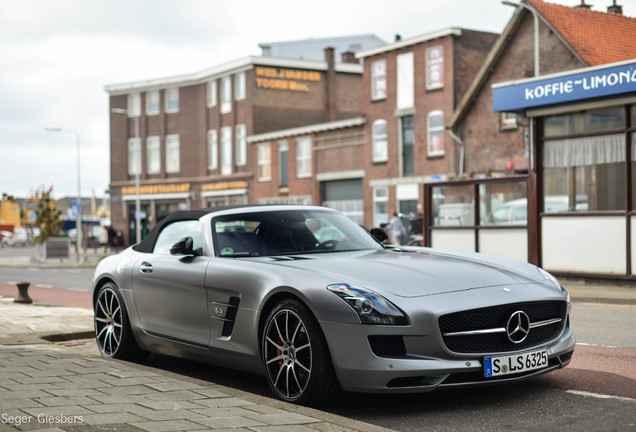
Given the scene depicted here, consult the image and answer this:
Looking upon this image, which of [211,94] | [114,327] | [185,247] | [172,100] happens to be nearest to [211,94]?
[211,94]

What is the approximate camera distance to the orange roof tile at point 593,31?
22.9 m

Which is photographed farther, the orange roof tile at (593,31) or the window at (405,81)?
the window at (405,81)

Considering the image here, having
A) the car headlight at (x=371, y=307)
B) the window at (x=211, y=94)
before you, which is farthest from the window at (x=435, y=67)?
the car headlight at (x=371, y=307)

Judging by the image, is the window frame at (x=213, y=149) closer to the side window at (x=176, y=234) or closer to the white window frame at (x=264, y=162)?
the white window frame at (x=264, y=162)

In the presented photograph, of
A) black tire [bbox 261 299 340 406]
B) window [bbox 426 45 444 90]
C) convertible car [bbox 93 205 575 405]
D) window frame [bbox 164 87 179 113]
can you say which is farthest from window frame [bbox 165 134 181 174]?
black tire [bbox 261 299 340 406]

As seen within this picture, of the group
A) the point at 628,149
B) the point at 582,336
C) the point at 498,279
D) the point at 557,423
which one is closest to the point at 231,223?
the point at 498,279

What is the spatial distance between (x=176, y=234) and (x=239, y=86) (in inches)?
1859

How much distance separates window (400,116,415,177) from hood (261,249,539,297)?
33610 millimetres

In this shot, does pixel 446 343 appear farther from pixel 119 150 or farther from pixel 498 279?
pixel 119 150

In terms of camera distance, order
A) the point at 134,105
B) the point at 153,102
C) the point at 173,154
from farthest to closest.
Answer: the point at 134,105, the point at 153,102, the point at 173,154

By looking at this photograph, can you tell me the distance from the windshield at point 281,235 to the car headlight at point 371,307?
138 centimetres

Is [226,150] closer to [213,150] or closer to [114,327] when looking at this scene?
[213,150]

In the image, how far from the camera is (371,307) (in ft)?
16.9

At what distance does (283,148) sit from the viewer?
4919 centimetres
